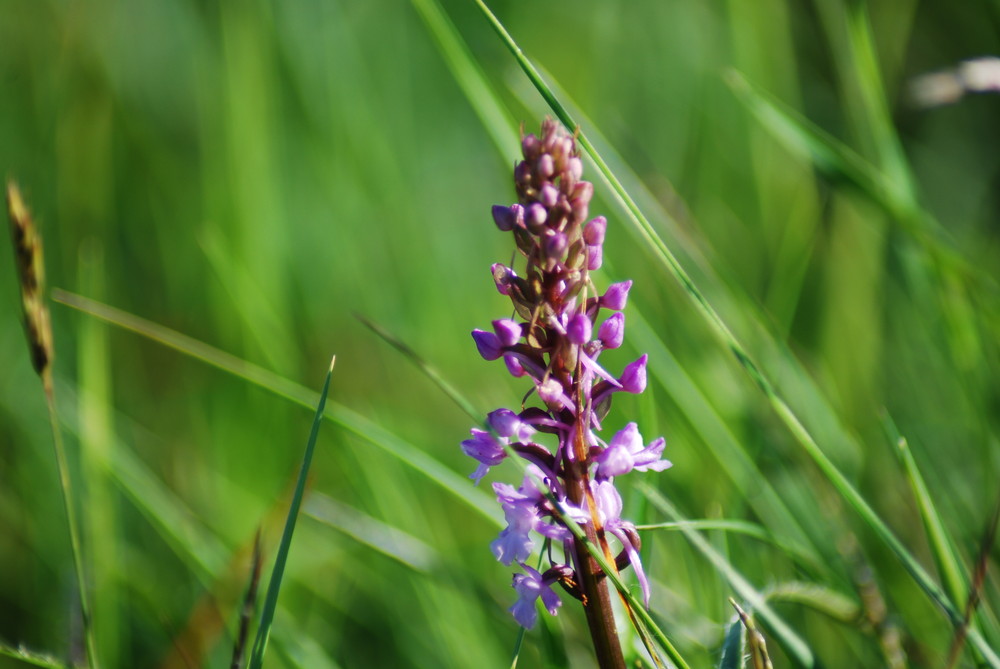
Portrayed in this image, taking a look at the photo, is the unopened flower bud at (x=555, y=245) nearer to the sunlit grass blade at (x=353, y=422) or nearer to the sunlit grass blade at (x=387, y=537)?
the sunlit grass blade at (x=353, y=422)

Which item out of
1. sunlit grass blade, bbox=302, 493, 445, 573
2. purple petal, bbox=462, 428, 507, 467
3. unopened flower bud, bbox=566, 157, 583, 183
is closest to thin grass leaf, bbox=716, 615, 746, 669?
purple petal, bbox=462, 428, 507, 467

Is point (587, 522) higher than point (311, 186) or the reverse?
the reverse

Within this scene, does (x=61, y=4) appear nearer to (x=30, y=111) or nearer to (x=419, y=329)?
(x=30, y=111)

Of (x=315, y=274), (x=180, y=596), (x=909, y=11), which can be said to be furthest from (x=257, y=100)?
(x=909, y=11)

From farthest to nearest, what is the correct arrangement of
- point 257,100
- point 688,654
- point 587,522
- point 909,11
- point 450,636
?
point 909,11
point 257,100
point 450,636
point 688,654
point 587,522

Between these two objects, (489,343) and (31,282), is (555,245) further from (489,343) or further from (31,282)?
(31,282)

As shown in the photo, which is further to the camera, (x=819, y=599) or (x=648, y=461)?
(x=819, y=599)

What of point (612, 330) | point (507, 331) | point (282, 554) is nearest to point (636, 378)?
point (612, 330)
